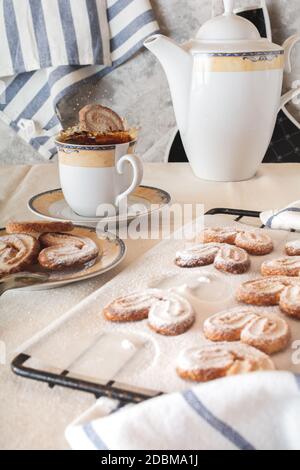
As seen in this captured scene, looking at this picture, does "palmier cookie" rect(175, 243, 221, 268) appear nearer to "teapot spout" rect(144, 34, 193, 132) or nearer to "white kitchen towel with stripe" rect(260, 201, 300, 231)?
"white kitchen towel with stripe" rect(260, 201, 300, 231)

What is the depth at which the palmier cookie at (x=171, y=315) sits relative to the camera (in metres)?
0.43

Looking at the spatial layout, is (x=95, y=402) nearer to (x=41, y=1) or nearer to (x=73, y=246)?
(x=73, y=246)

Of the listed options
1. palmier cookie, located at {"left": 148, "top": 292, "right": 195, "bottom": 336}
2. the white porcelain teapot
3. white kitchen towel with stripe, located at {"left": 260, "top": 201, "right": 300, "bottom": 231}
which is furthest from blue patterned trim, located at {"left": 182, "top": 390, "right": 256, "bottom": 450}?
the white porcelain teapot

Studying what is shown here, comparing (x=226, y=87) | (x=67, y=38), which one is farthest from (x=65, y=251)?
(x=67, y=38)

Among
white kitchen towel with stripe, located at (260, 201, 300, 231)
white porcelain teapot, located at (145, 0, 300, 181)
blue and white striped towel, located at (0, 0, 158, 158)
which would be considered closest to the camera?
white kitchen towel with stripe, located at (260, 201, 300, 231)

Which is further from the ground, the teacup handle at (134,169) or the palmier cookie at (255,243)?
the teacup handle at (134,169)

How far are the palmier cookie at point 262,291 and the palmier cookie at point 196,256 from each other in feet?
0.24

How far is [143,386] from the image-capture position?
1.21 ft

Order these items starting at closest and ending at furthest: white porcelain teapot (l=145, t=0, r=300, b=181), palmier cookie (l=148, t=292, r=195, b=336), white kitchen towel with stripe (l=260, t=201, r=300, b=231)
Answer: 1. palmier cookie (l=148, t=292, r=195, b=336)
2. white kitchen towel with stripe (l=260, t=201, r=300, b=231)
3. white porcelain teapot (l=145, t=0, r=300, b=181)

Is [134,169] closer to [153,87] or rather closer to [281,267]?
[281,267]

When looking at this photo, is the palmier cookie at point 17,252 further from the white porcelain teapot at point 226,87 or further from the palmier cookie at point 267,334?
the white porcelain teapot at point 226,87

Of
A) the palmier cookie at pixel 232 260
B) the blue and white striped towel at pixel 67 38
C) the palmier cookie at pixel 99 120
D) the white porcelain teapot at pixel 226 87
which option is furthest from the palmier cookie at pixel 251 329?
the blue and white striped towel at pixel 67 38

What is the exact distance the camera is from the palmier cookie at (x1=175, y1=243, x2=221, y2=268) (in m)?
0.57

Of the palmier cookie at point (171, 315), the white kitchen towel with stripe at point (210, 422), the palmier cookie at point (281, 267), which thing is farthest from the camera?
the palmier cookie at point (281, 267)
